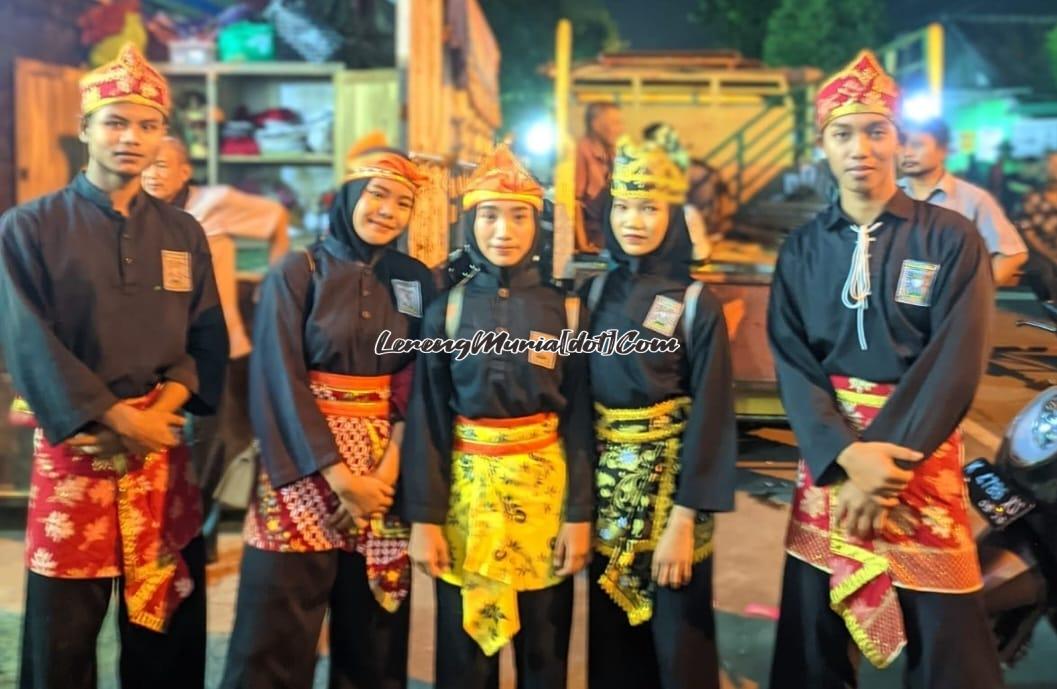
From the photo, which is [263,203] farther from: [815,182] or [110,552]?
[815,182]

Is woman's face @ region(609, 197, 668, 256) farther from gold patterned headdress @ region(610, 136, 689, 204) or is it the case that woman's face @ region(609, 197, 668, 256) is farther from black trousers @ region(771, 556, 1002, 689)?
black trousers @ region(771, 556, 1002, 689)

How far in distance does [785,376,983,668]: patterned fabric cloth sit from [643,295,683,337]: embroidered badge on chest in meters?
0.36

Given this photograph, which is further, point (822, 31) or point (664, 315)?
point (822, 31)

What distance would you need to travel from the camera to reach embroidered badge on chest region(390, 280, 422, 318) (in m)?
1.99

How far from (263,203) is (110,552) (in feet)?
7.22

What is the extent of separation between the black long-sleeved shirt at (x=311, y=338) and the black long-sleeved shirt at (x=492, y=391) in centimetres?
12

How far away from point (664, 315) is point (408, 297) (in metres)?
0.58

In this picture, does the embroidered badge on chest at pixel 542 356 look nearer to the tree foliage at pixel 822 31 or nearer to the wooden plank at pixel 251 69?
the wooden plank at pixel 251 69

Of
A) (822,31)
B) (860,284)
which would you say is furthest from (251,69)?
(822,31)

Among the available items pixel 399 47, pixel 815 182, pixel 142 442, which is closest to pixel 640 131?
pixel 815 182

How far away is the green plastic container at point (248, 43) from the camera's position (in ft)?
16.5

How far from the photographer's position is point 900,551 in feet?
5.78

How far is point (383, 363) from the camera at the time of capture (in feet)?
6.43

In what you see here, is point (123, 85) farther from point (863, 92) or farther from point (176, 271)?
point (863, 92)
